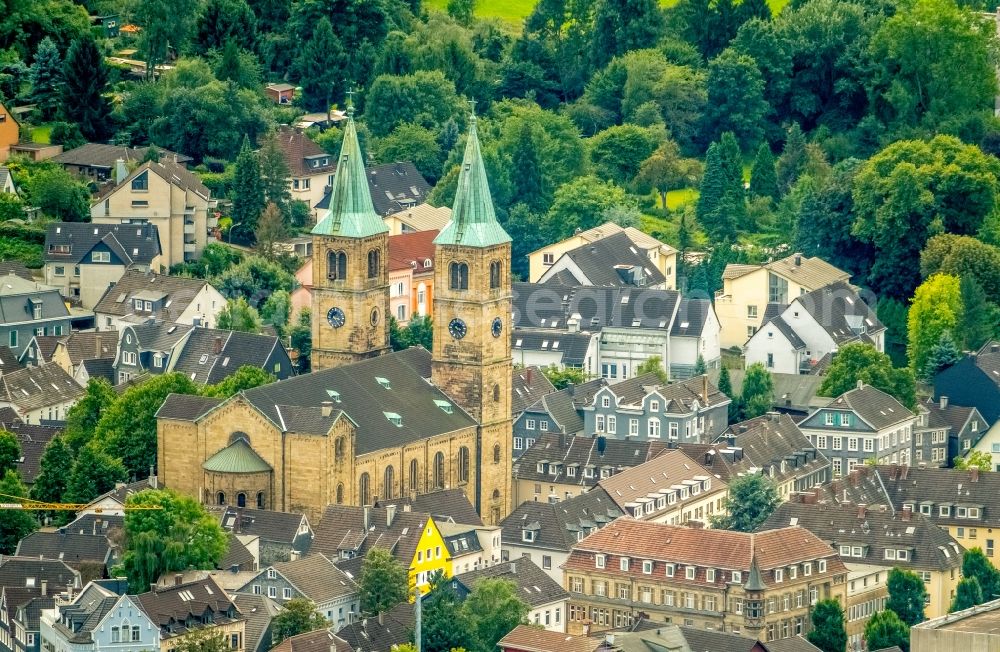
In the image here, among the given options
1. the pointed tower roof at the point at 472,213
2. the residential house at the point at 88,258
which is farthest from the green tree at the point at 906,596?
the residential house at the point at 88,258

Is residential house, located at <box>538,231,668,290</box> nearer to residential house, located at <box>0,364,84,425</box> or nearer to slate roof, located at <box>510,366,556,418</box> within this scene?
slate roof, located at <box>510,366,556,418</box>

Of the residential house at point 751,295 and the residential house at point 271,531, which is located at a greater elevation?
the residential house at point 751,295

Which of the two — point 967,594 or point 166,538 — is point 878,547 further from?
point 166,538

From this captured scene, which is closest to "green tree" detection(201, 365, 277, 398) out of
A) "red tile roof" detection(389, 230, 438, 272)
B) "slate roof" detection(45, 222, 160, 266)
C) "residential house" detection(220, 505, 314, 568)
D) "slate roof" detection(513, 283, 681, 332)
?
"residential house" detection(220, 505, 314, 568)

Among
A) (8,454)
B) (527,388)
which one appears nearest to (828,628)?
(527,388)

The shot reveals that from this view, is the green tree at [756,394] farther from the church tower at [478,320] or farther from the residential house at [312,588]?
the residential house at [312,588]

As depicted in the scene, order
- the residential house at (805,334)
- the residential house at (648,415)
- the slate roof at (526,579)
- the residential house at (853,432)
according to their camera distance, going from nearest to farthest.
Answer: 1. the slate roof at (526,579)
2. the residential house at (648,415)
3. the residential house at (853,432)
4. the residential house at (805,334)

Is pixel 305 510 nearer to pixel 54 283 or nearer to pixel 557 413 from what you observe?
pixel 557 413

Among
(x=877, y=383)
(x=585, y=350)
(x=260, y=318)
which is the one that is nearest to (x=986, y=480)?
(x=877, y=383)
